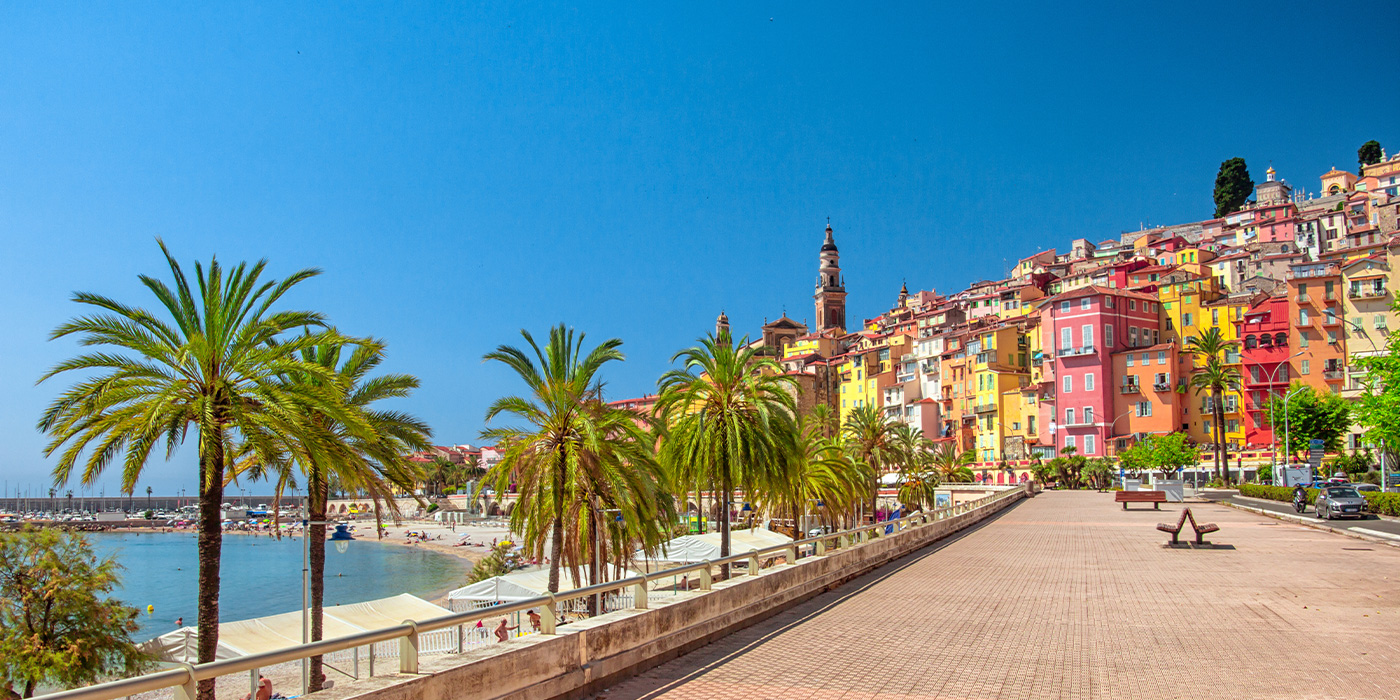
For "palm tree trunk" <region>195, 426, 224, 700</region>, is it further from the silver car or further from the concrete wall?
the silver car

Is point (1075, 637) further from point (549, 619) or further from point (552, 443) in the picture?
point (552, 443)

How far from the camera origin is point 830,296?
610ft

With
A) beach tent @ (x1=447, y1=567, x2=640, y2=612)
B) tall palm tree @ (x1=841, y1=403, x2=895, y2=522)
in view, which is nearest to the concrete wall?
beach tent @ (x1=447, y1=567, x2=640, y2=612)

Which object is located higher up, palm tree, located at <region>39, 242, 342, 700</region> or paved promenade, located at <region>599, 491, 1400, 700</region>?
palm tree, located at <region>39, 242, 342, 700</region>

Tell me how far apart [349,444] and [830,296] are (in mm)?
172219

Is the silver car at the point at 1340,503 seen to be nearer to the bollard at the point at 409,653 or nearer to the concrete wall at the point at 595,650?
the concrete wall at the point at 595,650

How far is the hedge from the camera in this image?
3344 centimetres

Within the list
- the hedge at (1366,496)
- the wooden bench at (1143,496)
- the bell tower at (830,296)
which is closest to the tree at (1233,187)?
the bell tower at (830,296)

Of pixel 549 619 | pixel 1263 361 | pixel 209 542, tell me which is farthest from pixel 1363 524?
pixel 1263 361

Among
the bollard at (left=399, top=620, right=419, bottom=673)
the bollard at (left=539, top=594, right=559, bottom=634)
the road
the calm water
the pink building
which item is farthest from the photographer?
the pink building

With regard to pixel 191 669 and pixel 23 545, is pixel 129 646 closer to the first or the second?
pixel 23 545

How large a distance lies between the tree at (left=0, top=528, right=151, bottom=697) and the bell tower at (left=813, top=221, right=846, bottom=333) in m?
162

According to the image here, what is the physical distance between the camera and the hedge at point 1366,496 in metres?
33.4

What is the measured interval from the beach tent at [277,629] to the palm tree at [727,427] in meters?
8.60
